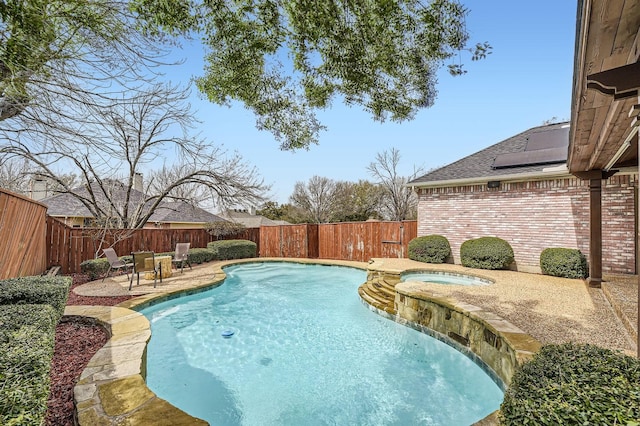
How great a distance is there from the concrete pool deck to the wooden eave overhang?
269 centimetres

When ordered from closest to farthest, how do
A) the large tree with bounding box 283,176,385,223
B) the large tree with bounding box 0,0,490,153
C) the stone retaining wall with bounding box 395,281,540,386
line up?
1. the large tree with bounding box 0,0,490,153
2. the stone retaining wall with bounding box 395,281,540,386
3. the large tree with bounding box 283,176,385,223

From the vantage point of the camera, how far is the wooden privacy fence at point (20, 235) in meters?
5.45

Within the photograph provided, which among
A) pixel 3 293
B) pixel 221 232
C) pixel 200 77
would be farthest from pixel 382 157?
pixel 3 293

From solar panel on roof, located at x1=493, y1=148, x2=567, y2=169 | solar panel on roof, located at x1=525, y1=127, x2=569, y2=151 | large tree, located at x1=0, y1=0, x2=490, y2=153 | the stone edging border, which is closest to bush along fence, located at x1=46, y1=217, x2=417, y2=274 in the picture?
solar panel on roof, located at x1=493, y1=148, x2=567, y2=169

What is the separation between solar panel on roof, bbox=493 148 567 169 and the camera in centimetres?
935

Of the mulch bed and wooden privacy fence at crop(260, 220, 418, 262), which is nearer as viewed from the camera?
the mulch bed

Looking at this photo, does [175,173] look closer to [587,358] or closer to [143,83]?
[143,83]

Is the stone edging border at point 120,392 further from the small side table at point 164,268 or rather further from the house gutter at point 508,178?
the house gutter at point 508,178

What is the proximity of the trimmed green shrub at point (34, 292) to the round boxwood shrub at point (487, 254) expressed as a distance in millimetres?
10080

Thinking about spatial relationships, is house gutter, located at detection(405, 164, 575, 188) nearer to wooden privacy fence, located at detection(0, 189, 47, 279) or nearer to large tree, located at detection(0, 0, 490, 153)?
large tree, located at detection(0, 0, 490, 153)

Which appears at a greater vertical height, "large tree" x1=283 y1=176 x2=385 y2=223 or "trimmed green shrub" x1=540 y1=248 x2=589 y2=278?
"large tree" x1=283 y1=176 x2=385 y2=223

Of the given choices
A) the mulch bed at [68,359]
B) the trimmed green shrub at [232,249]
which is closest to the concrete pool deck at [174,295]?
the mulch bed at [68,359]

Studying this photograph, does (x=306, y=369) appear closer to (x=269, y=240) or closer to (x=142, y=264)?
(x=142, y=264)

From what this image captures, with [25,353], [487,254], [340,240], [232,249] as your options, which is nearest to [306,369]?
[25,353]
